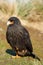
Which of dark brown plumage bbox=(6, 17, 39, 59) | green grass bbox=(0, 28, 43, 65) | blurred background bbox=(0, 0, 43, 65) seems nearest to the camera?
green grass bbox=(0, 28, 43, 65)

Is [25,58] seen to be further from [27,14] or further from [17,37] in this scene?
[27,14]

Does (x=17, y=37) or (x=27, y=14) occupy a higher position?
(x=27, y=14)

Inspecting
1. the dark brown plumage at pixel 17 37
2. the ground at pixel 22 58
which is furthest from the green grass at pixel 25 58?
the dark brown plumage at pixel 17 37

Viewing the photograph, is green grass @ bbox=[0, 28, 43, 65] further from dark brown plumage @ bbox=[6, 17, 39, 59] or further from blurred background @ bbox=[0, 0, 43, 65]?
dark brown plumage @ bbox=[6, 17, 39, 59]

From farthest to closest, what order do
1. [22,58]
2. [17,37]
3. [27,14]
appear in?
1. [27,14]
2. [22,58]
3. [17,37]

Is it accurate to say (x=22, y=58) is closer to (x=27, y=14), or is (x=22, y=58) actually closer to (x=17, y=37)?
(x=17, y=37)

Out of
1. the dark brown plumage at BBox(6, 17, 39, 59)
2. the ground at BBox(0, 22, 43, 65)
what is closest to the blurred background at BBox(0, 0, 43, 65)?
the ground at BBox(0, 22, 43, 65)

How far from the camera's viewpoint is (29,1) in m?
16.5

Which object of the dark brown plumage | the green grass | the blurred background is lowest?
the green grass

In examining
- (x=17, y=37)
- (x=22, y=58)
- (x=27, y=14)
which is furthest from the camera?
(x=27, y=14)

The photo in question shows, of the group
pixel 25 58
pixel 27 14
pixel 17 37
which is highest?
pixel 27 14

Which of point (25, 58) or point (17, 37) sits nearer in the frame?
point (17, 37)

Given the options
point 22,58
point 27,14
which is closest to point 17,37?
point 22,58

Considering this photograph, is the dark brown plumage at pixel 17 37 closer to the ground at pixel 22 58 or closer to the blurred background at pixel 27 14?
the ground at pixel 22 58
